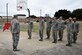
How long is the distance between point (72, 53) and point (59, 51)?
2.68 feet

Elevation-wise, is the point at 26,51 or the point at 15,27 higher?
the point at 15,27

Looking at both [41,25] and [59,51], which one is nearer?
[59,51]

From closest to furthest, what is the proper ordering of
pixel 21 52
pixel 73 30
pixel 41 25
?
pixel 21 52, pixel 73 30, pixel 41 25

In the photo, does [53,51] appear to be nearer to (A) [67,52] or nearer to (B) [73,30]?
(A) [67,52]

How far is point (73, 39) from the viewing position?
76.4 ft

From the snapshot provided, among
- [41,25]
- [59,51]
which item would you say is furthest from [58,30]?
[59,51]

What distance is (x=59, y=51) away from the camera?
17859 mm

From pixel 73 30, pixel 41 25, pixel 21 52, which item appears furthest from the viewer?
pixel 41 25

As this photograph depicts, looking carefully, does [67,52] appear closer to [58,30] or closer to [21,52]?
[21,52]

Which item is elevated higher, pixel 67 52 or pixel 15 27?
pixel 15 27

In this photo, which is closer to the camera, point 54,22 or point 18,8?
point 54,22

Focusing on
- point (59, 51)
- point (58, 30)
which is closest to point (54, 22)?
point (58, 30)

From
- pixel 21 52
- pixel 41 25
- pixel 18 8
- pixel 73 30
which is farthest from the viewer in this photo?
pixel 18 8

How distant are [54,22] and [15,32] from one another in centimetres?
654
